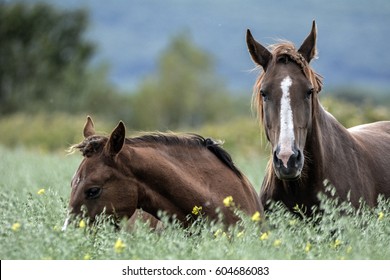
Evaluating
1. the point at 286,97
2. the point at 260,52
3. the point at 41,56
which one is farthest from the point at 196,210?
the point at 41,56

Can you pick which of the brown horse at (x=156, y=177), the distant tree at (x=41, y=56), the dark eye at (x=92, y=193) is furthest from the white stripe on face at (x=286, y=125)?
the distant tree at (x=41, y=56)

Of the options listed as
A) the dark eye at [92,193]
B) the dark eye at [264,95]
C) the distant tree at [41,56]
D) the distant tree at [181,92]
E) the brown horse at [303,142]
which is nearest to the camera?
the dark eye at [92,193]

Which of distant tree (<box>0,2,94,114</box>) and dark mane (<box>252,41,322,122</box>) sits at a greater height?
dark mane (<box>252,41,322,122</box>)

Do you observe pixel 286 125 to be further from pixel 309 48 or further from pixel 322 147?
pixel 309 48

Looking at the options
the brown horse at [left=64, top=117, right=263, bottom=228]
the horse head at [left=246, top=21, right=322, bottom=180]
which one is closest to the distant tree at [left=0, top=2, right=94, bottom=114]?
the horse head at [left=246, top=21, right=322, bottom=180]

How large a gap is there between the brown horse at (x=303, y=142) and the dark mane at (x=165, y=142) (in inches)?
18.5

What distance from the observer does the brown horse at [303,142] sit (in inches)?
280

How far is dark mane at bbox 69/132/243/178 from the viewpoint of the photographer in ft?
21.8

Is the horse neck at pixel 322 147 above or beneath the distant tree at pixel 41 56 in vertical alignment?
above

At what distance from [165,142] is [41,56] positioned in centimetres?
5226

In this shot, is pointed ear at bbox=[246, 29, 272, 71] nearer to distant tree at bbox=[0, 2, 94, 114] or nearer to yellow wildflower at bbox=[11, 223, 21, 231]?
yellow wildflower at bbox=[11, 223, 21, 231]

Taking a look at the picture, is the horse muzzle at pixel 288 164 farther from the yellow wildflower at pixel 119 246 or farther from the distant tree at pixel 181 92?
the distant tree at pixel 181 92

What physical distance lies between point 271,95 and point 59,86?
5206cm

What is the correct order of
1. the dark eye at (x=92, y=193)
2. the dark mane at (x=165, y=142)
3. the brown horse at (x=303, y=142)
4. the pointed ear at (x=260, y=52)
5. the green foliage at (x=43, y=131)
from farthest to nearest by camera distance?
the green foliage at (x=43, y=131) < the pointed ear at (x=260, y=52) < the brown horse at (x=303, y=142) < the dark mane at (x=165, y=142) < the dark eye at (x=92, y=193)
